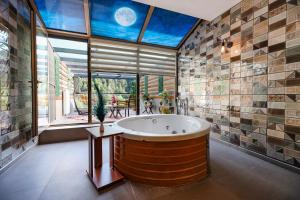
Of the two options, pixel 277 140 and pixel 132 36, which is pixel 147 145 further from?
pixel 132 36

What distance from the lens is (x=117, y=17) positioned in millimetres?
3537

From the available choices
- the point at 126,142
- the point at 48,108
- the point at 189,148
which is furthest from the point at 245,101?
the point at 48,108

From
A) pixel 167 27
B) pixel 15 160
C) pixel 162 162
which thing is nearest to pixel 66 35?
→ pixel 167 27

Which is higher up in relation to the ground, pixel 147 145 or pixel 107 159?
pixel 147 145

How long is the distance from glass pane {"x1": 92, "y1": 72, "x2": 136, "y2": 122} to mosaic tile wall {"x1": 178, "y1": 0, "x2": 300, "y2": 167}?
7.42ft

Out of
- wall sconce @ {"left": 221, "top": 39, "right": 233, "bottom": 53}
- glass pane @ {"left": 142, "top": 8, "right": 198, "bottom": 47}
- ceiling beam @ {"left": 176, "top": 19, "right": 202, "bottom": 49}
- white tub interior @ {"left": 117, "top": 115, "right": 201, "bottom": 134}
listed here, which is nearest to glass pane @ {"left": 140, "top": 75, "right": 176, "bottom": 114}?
white tub interior @ {"left": 117, "top": 115, "right": 201, "bottom": 134}

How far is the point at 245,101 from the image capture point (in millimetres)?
2791

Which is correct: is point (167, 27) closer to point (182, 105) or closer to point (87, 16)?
point (87, 16)

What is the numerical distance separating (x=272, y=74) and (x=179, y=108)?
105 inches

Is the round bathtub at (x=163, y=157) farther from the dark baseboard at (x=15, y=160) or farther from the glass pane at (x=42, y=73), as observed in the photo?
the glass pane at (x=42, y=73)

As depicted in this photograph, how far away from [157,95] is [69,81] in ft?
10.1

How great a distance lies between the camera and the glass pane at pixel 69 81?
Answer: 161 inches

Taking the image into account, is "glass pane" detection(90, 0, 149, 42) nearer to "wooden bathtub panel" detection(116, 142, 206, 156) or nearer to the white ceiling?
the white ceiling

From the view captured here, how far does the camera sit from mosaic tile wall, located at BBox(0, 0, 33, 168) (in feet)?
6.45
